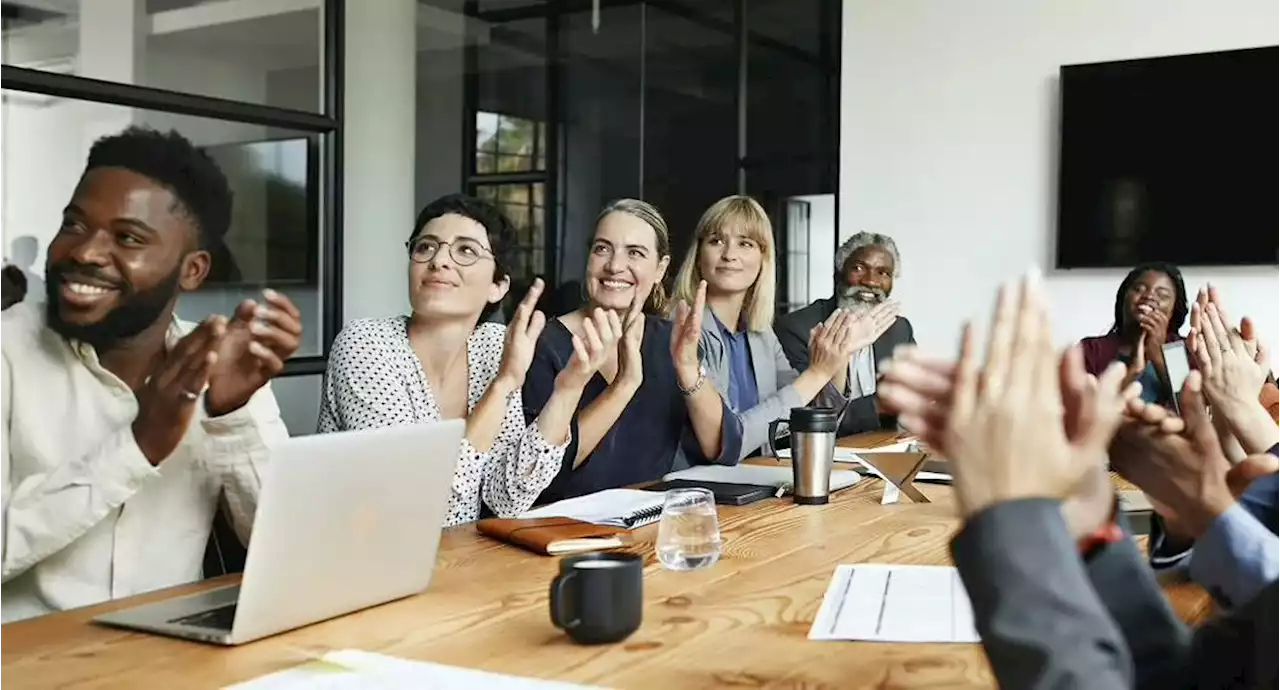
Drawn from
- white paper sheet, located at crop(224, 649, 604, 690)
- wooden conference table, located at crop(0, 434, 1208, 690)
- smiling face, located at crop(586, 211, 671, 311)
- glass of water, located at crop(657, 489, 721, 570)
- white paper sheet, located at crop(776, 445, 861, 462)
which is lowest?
white paper sheet, located at crop(776, 445, 861, 462)

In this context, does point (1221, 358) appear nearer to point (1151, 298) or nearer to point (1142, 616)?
point (1142, 616)

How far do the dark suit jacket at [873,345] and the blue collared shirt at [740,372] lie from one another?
278 millimetres

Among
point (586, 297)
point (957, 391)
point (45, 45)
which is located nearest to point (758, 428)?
point (586, 297)

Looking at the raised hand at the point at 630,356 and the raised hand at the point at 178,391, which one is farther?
the raised hand at the point at 630,356

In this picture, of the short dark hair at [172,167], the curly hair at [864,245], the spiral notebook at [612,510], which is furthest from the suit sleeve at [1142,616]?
the curly hair at [864,245]

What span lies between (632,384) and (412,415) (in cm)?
57

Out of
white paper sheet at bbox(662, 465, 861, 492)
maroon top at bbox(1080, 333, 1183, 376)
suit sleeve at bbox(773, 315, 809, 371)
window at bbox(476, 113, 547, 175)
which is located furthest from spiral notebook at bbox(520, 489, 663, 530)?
window at bbox(476, 113, 547, 175)

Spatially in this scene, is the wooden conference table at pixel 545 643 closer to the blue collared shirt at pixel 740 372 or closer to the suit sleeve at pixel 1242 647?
the suit sleeve at pixel 1242 647

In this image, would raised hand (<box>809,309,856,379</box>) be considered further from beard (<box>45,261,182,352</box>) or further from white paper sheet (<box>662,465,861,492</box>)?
beard (<box>45,261,182,352</box>)

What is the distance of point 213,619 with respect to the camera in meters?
1.25

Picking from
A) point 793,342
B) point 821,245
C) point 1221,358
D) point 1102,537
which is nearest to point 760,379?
point 793,342

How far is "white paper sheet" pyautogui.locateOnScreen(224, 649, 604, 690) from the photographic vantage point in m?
1.04

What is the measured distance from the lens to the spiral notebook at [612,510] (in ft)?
5.95

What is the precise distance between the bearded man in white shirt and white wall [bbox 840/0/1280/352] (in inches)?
135
